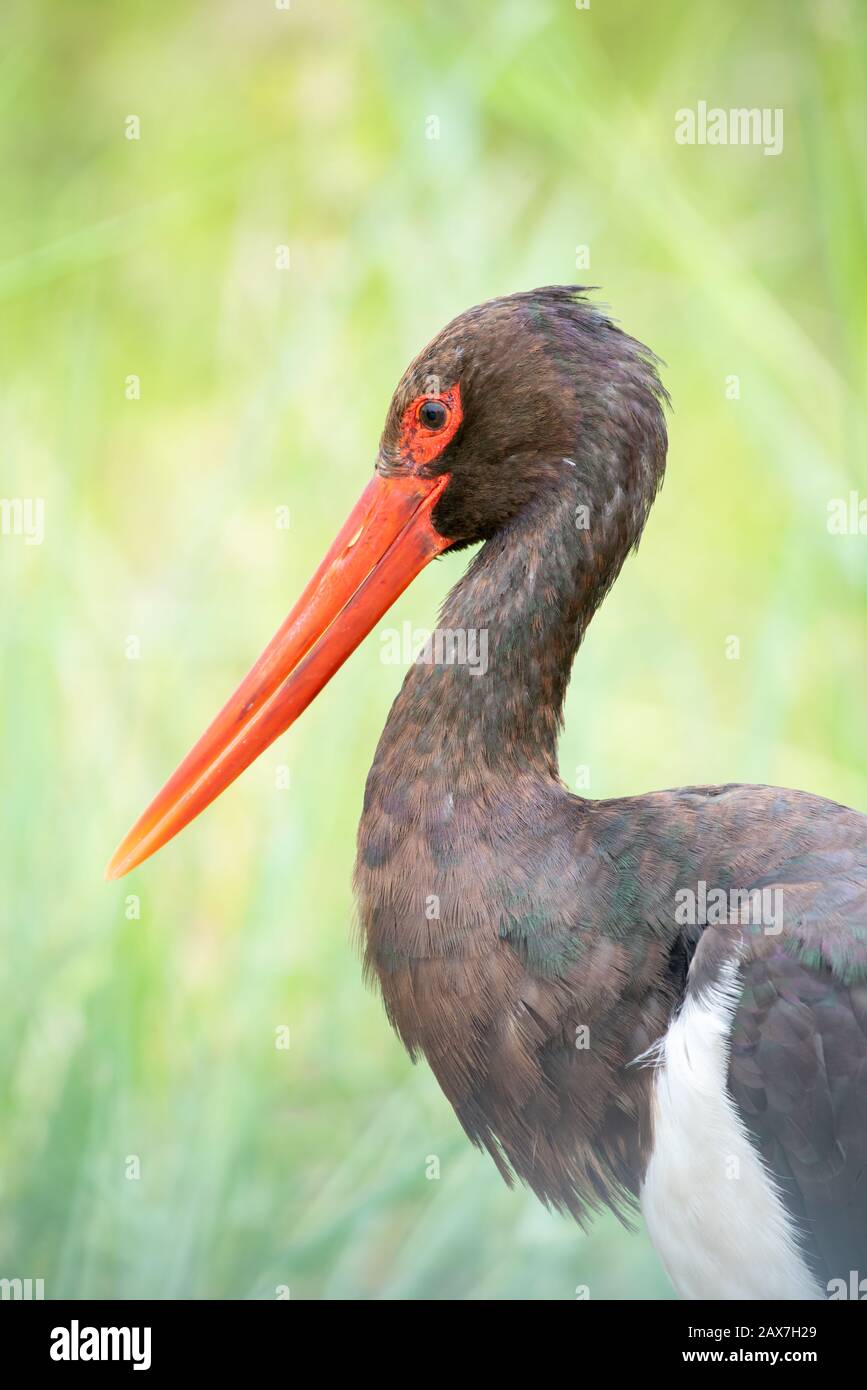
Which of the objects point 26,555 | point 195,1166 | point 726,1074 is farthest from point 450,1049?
point 26,555

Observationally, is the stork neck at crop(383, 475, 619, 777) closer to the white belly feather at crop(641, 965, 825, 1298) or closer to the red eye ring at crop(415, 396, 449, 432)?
the red eye ring at crop(415, 396, 449, 432)

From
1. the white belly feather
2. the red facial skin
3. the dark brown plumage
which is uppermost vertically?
the red facial skin

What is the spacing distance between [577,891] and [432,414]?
0.66 meters

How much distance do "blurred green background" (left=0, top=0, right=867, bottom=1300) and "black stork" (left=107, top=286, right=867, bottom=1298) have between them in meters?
0.64

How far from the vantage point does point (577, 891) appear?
189 centimetres

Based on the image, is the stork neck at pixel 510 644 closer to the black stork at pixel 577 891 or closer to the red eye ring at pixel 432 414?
the black stork at pixel 577 891

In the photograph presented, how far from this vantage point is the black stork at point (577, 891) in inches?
71.8

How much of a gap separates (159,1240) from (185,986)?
1.58 ft

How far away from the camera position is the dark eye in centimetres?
199

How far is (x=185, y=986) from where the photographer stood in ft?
9.53

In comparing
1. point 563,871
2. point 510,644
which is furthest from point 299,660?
point 563,871

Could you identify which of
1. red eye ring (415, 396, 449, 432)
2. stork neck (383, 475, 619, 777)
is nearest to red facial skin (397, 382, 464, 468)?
red eye ring (415, 396, 449, 432)

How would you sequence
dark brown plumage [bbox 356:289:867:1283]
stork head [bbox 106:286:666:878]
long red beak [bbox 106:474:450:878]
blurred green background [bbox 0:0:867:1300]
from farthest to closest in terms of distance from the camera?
blurred green background [bbox 0:0:867:1300], long red beak [bbox 106:474:450:878], stork head [bbox 106:286:666:878], dark brown plumage [bbox 356:289:867:1283]

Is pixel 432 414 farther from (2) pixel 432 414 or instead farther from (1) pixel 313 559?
(1) pixel 313 559
